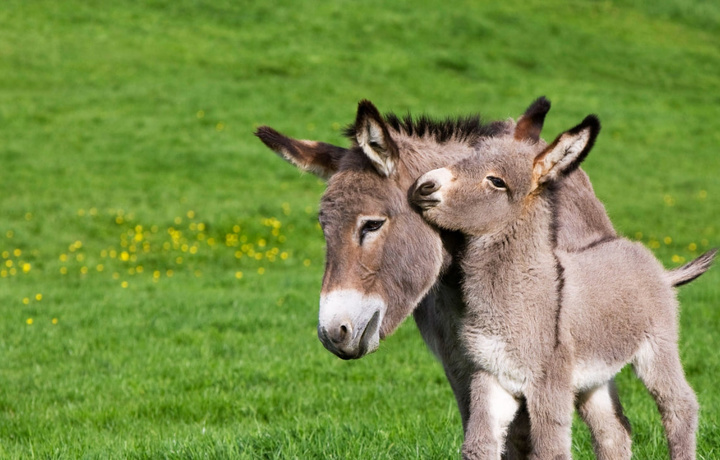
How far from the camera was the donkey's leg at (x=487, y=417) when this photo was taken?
3.37m

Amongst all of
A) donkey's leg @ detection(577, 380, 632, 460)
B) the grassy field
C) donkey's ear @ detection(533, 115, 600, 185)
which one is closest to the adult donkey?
donkey's ear @ detection(533, 115, 600, 185)

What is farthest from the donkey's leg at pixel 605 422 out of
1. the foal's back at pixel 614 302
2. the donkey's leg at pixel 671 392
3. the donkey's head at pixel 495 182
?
the donkey's head at pixel 495 182

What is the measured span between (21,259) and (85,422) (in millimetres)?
8959

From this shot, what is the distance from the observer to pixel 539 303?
3.58m

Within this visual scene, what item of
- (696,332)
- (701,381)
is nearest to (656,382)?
(701,381)

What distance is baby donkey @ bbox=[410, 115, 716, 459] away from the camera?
346cm

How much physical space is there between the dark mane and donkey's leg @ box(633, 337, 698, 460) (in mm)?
1271

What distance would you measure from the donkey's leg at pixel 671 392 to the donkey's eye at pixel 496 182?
3.53 feet

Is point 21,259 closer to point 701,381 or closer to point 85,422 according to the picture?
point 85,422

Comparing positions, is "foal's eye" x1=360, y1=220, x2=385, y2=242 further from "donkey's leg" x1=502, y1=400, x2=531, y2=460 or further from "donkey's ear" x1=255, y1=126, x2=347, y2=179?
"donkey's leg" x1=502, y1=400, x2=531, y2=460

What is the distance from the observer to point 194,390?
7898mm

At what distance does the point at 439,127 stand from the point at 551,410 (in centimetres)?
131

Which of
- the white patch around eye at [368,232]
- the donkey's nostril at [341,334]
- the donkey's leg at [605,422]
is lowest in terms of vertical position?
the donkey's leg at [605,422]

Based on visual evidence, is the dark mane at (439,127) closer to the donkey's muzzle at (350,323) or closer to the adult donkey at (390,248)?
the adult donkey at (390,248)
